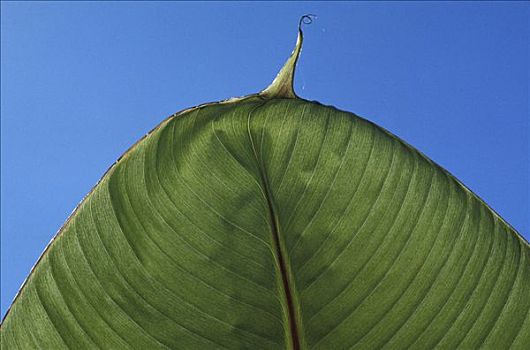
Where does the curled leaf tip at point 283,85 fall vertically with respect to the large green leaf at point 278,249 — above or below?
above

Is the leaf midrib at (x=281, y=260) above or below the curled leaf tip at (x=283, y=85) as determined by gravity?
below

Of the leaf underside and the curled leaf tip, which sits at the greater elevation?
the curled leaf tip

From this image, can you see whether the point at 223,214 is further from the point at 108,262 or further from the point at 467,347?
the point at 467,347

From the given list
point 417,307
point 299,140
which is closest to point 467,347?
point 417,307

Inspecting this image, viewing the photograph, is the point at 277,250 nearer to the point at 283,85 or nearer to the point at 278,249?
the point at 278,249

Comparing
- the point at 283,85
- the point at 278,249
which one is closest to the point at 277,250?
the point at 278,249

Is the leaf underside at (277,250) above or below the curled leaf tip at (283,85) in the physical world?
below

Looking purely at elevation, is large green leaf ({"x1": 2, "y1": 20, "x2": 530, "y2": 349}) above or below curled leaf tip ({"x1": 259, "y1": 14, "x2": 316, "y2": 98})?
below
